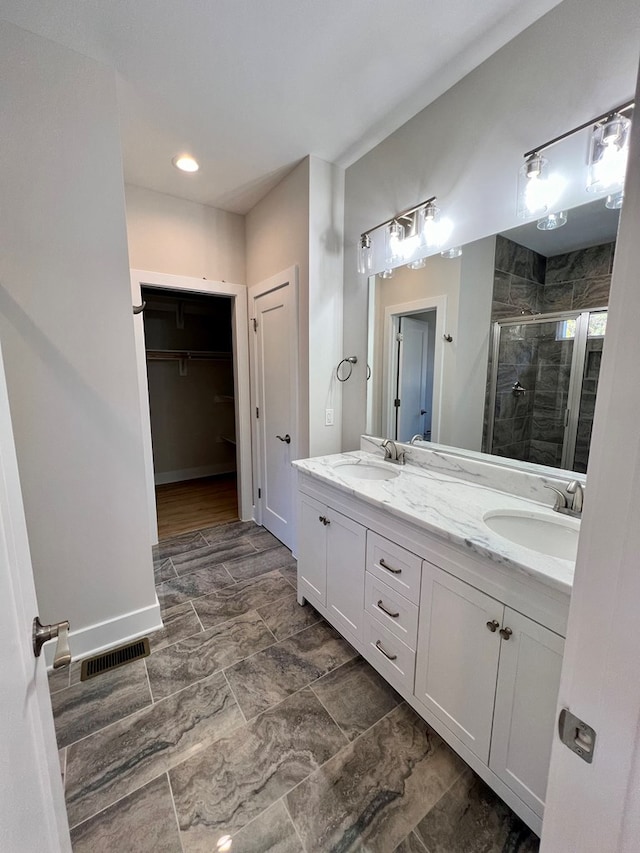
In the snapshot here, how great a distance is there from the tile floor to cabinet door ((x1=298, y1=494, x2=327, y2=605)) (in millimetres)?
229

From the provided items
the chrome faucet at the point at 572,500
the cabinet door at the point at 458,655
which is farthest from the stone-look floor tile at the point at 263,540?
the chrome faucet at the point at 572,500

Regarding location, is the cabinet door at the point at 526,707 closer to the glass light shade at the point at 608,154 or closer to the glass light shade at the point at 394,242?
the glass light shade at the point at 608,154

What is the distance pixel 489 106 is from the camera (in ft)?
5.10

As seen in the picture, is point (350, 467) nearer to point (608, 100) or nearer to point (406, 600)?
point (406, 600)

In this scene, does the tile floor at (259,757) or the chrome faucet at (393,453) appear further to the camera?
the chrome faucet at (393,453)

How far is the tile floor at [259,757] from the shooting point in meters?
1.10

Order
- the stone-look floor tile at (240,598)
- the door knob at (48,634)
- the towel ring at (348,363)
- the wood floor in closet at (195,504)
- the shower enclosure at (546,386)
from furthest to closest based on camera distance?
1. the wood floor in closet at (195,504)
2. the towel ring at (348,363)
3. the stone-look floor tile at (240,598)
4. the shower enclosure at (546,386)
5. the door knob at (48,634)

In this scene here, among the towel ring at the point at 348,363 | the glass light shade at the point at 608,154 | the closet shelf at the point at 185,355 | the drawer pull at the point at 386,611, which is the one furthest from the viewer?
the closet shelf at the point at 185,355

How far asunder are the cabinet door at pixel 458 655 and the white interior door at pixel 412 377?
959mm

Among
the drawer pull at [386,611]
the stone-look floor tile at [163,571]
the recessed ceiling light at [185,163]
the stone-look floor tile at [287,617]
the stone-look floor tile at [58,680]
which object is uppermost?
the recessed ceiling light at [185,163]

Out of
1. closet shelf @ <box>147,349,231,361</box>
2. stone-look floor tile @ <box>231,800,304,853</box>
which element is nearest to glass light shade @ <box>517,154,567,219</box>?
stone-look floor tile @ <box>231,800,304,853</box>

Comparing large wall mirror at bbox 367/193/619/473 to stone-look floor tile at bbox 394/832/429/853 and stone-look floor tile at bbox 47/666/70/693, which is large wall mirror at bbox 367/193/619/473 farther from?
stone-look floor tile at bbox 47/666/70/693

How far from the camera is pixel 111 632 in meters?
1.86

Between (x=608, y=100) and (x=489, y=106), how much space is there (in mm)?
496
